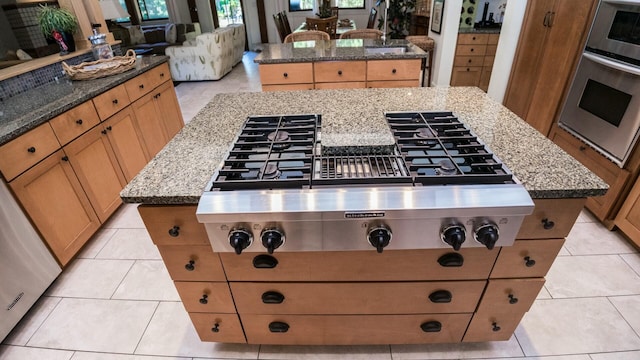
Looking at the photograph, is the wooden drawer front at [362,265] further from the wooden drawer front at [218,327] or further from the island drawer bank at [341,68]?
the island drawer bank at [341,68]

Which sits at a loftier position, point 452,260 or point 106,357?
point 452,260

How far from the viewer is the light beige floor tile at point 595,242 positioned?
6.11 ft

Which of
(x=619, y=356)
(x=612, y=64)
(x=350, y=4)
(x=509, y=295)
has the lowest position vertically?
(x=619, y=356)

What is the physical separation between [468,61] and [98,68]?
4.03 meters

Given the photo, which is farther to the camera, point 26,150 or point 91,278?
point 91,278

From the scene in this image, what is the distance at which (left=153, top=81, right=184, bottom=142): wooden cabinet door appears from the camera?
2.84m

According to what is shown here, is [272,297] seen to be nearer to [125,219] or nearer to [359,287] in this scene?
[359,287]

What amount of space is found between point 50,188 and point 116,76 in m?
1.09

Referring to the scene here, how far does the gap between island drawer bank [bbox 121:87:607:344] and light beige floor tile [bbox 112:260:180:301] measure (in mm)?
583

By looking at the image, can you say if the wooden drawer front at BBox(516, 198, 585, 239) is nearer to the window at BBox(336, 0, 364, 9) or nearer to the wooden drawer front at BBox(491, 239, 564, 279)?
the wooden drawer front at BBox(491, 239, 564, 279)

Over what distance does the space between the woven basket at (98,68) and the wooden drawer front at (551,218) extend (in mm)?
2847

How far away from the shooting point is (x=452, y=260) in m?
0.97

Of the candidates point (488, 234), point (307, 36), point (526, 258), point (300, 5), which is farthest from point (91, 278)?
point (300, 5)

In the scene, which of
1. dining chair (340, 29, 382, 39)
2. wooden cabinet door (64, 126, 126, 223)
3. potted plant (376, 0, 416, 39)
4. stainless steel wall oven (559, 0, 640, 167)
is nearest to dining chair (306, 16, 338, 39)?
dining chair (340, 29, 382, 39)
